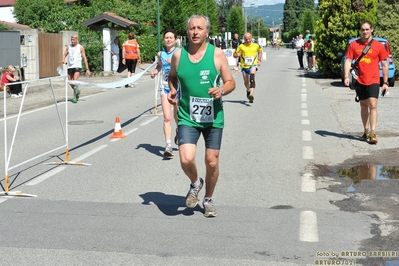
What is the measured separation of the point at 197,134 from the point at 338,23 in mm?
21530

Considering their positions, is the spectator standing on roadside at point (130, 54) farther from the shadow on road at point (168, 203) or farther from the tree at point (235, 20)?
the tree at point (235, 20)

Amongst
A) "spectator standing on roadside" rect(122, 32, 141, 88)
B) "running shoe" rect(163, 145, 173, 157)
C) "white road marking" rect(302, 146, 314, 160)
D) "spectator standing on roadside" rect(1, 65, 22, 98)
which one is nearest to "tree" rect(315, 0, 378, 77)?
"spectator standing on roadside" rect(122, 32, 141, 88)

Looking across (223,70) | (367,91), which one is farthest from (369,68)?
(223,70)

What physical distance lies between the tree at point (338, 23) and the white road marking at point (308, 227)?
826 inches

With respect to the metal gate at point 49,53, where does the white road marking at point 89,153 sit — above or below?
below

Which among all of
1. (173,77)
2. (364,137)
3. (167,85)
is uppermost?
(173,77)

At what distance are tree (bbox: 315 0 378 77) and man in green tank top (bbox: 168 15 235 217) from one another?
69.8 ft

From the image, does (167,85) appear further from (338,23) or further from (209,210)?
(338,23)

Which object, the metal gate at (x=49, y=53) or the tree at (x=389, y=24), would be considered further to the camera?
the metal gate at (x=49, y=53)

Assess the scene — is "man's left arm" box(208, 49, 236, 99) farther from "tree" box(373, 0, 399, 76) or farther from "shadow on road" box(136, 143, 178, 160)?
"tree" box(373, 0, 399, 76)

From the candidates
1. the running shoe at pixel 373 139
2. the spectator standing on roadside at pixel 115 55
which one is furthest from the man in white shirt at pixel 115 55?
the running shoe at pixel 373 139

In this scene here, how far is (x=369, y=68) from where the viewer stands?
37.9ft

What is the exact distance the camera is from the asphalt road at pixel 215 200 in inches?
225

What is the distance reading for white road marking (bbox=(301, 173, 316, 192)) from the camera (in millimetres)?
8188
